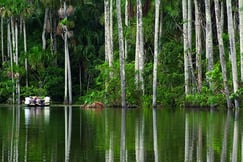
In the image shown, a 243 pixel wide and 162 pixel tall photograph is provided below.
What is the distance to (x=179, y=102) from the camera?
140 ft

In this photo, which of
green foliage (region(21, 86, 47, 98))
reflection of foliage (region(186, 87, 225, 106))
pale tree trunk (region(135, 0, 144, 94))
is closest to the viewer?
reflection of foliage (region(186, 87, 225, 106))

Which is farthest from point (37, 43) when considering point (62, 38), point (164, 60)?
point (164, 60)

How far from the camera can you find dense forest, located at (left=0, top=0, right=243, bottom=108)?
42219mm

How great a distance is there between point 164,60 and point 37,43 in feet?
62.5

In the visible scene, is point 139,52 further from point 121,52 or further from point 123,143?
point 123,143

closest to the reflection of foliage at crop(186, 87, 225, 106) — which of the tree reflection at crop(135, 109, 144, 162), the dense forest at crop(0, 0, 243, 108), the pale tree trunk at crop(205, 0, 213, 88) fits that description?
the dense forest at crop(0, 0, 243, 108)

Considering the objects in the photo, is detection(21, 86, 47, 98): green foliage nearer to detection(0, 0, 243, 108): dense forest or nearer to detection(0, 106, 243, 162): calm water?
detection(0, 0, 243, 108): dense forest

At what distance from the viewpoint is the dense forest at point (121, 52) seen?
139 ft

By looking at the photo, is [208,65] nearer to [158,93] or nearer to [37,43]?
[158,93]

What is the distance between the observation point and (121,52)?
138 ft

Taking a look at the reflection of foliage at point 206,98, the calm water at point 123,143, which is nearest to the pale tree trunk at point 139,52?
the reflection of foliage at point 206,98

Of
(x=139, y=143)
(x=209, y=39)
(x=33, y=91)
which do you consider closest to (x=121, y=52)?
(x=209, y=39)

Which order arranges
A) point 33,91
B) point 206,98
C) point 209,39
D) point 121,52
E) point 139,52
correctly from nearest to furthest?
point 206,98 → point 209,39 → point 121,52 → point 139,52 → point 33,91

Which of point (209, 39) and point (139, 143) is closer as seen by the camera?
point (139, 143)
